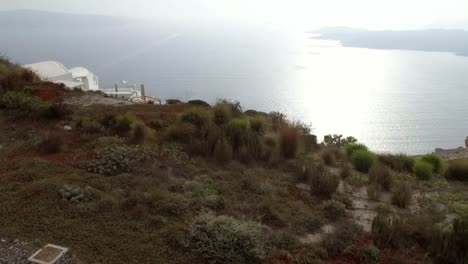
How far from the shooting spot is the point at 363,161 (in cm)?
848

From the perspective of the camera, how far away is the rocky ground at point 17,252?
12.5 feet

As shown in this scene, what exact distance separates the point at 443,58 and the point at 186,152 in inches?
5091

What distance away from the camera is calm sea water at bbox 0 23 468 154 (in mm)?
37006

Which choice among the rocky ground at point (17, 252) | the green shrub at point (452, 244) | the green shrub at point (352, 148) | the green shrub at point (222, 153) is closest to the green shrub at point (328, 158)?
the green shrub at point (352, 148)

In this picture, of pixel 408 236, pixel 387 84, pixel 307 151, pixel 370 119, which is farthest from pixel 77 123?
pixel 387 84

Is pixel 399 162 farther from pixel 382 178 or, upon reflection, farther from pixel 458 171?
pixel 382 178

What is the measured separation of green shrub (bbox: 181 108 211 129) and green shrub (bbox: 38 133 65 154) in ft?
10.3

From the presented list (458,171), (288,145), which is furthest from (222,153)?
(458,171)

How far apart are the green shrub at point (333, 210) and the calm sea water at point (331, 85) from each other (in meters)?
11.1

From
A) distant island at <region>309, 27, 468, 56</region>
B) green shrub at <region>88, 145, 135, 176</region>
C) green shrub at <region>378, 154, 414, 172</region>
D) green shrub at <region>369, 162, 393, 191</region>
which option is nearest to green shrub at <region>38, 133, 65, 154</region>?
green shrub at <region>88, 145, 135, 176</region>

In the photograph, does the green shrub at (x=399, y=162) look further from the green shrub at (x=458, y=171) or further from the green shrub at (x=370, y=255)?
the green shrub at (x=370, y=255)

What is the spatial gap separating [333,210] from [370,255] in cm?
120

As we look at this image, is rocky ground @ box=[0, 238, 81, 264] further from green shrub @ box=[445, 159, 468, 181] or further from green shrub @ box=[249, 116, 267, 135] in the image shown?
green shrub @ box=[445, 159, 468, 181]

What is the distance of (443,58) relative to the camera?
11538 centimetres
